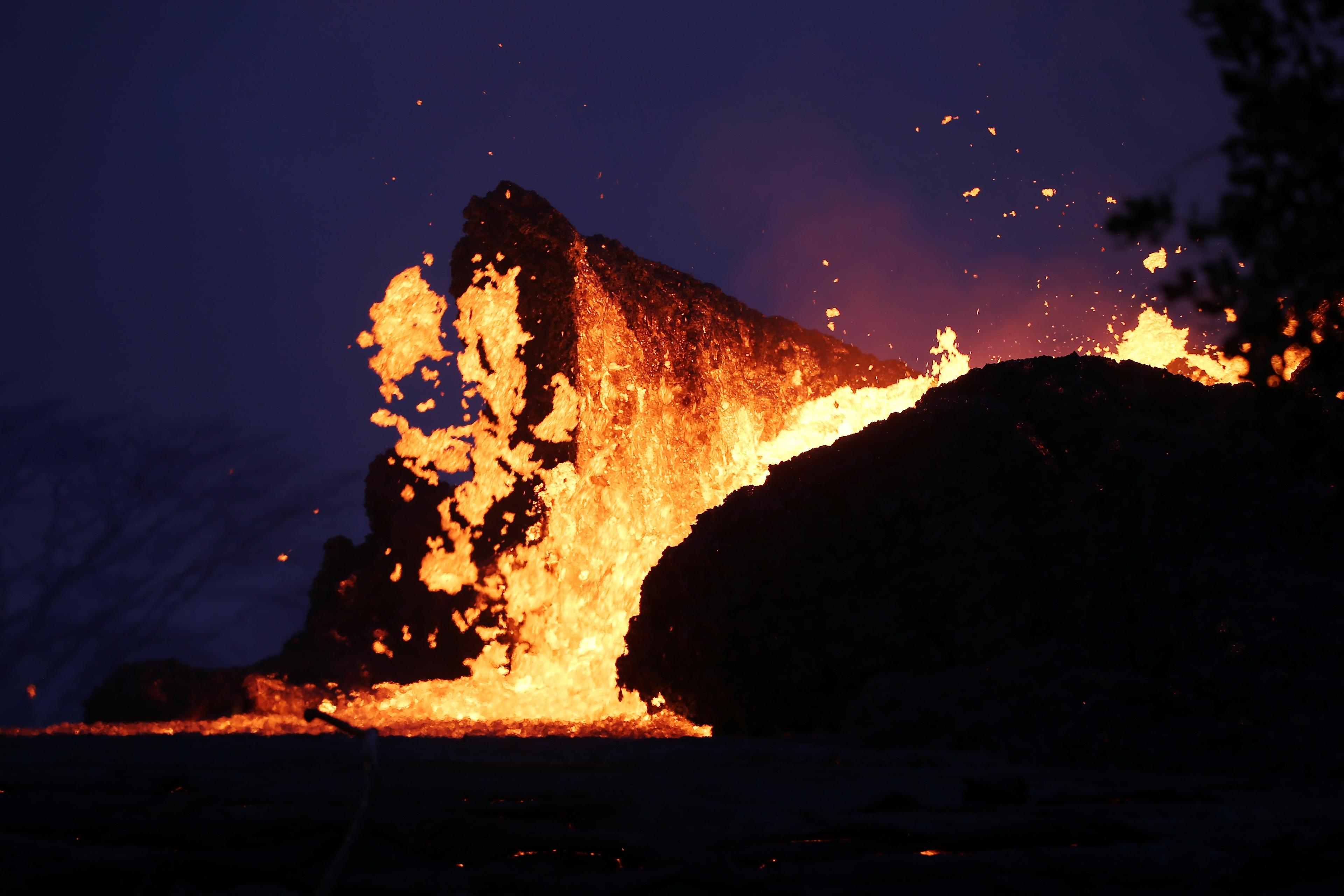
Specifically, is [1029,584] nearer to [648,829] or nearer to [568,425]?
[648,829]

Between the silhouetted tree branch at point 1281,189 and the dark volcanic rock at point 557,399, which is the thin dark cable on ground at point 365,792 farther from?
the dark volcanic rock at point 557,399

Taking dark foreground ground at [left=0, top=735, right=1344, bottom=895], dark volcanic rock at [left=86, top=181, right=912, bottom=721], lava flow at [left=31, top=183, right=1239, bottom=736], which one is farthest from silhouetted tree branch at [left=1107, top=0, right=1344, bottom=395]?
dark volcanic rock at [left=86, top=181, right=912, bottom=721]

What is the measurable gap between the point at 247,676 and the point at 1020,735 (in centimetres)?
859

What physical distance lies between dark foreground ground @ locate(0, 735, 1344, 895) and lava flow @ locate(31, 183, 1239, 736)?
6.77m

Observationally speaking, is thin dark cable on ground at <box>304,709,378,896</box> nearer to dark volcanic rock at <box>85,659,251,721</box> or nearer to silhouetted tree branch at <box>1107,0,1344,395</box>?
silhouetted tree branch at <box>1107,0,1344,395</box>

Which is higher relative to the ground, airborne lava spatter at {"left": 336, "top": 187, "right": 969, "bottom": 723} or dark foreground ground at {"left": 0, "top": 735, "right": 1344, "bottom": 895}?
airborne lava spatter at {"left": 336, "top": 187, "right": 969, "bottom": 723}

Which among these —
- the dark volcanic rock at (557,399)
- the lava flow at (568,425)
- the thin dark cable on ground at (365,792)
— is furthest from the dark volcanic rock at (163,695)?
the thin dark cable on ground at (365,792)

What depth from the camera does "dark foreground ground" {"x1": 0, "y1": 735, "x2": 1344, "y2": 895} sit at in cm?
258

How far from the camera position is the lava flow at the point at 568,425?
1156 cm

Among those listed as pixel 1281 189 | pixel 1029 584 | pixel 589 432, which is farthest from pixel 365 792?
pixel 589 432

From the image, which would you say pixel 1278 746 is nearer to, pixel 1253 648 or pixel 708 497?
pixel 1253 648

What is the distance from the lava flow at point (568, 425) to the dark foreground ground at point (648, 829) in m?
6.77

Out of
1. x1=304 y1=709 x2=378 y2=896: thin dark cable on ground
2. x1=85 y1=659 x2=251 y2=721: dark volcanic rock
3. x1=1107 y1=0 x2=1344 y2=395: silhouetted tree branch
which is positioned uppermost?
x1=1107 y1=0 x2=1344 y2=395: silhouetted tree branch

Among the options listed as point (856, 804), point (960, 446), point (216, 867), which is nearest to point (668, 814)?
point (856, 804)
